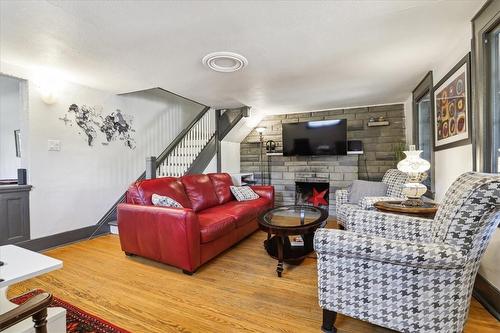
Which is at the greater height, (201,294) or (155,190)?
(155,190)

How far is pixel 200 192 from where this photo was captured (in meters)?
3.25

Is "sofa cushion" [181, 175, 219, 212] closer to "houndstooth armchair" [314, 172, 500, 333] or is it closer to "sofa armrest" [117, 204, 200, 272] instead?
"sofa armrest" [117, 204, 200, 272]

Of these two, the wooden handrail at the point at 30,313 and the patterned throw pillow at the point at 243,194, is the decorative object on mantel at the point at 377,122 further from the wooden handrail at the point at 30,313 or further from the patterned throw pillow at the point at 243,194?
the wooden handrail at the point at 30,313

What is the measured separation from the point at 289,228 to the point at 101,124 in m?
3.17

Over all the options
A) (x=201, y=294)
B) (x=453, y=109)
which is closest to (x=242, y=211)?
(x=201, y=294)

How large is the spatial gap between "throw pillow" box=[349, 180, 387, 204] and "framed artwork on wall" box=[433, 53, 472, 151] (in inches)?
31.3

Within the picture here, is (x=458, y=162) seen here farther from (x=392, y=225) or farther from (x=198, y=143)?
(x=198, y=143)

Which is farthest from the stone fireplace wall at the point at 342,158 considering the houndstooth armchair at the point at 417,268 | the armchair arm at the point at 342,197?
the houndstooth armchair at the point at 417,268

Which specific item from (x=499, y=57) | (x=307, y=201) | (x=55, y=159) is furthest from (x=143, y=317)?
(x=307, y=201)

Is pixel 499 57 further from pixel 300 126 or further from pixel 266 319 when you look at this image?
pixel 300 126

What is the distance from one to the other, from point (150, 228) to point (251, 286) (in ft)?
3.72

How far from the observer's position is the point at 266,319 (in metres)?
1.60

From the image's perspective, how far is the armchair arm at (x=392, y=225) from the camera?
5.56 ft

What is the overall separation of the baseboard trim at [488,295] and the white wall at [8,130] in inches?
254
